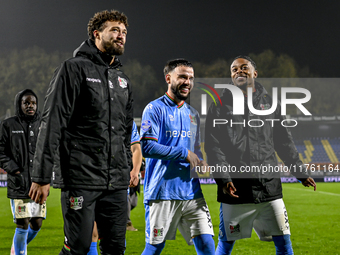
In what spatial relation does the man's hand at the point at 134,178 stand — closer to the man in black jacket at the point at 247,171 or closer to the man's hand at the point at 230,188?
the man in black jacket at the point at 247,171

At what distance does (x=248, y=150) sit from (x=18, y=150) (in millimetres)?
2984

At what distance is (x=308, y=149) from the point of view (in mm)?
33250

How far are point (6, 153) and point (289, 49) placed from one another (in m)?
41.0

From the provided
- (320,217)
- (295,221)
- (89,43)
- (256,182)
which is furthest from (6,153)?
(320,217)

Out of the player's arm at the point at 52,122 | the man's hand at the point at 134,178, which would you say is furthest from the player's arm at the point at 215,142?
the player's arm at the point at 52,122

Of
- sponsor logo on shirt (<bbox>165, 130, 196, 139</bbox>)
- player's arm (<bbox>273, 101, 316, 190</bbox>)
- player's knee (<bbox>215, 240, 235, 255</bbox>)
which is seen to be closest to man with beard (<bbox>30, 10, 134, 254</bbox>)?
sponsor logo on shirt (<bbox>165, 130, 196, 139</bbox>)

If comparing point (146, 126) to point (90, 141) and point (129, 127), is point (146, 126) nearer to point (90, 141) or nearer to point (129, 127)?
point (129, 127)

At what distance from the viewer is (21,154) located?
4633 mm

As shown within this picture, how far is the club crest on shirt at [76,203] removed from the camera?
222 centimetres

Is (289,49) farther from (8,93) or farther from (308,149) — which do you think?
(8,93)

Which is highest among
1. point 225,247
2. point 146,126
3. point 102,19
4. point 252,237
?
point 102,19

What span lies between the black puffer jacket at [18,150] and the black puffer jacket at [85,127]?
8.42 ft

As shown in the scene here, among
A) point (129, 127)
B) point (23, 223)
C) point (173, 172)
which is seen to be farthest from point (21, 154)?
point (129, 127)

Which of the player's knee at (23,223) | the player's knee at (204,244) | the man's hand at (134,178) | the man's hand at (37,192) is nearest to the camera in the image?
the man's hand at (37,192)
